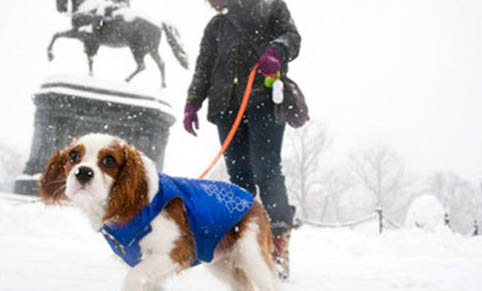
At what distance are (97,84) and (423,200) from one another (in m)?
10.6

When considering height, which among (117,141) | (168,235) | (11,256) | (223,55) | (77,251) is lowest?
(77,251)

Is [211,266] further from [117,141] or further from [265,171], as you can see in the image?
[117,141]

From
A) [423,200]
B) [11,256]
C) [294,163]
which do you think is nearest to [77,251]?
[11,256]

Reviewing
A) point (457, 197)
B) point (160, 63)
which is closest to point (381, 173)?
point (457, 197)

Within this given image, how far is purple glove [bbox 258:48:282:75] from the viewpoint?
2.43m

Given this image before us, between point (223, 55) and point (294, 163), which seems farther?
point (294, 163)

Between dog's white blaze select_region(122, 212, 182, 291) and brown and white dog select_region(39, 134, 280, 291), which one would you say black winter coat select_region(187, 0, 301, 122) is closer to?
brown and white dog select_region(39, 134, 280, 291)

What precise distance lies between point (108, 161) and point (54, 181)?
1.06ft

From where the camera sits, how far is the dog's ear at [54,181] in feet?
5.27

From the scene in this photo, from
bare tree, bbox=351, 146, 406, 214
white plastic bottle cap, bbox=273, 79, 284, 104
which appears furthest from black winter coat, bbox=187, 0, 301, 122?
bare tree, bbox=351, 146, 406, 214

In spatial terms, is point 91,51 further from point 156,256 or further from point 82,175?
point 156,256

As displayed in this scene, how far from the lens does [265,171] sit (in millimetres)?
2557

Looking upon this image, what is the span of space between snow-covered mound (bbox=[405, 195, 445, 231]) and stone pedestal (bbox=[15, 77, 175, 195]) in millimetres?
8640

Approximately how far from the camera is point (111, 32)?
25.8ft
